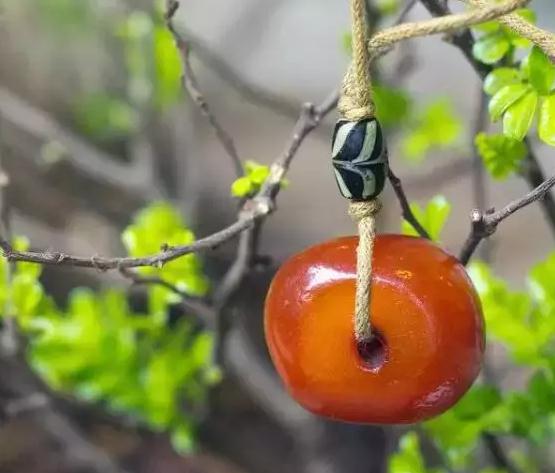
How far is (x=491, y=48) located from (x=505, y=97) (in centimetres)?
4

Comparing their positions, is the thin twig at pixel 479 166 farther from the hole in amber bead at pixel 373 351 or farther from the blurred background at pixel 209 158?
the hole in amber bead at pixel 373 351

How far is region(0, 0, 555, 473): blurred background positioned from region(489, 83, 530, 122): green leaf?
9.0 inches

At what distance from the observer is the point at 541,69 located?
16.5 inches

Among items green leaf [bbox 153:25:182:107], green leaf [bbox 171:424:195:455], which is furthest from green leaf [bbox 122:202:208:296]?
green leaf [bbox 153:25:182:107]

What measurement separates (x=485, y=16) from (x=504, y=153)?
15 cm

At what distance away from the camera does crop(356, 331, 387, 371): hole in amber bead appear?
39 centimetres

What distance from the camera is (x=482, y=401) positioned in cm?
56

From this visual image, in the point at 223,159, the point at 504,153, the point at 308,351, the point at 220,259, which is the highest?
the point at 223,159

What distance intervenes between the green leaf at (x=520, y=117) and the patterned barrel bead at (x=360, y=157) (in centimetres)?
7

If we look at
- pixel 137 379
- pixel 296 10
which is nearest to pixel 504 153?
pixel 137 379

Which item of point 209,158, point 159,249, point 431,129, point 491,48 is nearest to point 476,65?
point 491,48

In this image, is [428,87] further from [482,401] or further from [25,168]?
[482,401]

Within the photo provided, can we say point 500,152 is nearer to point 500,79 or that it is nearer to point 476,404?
point 500,79

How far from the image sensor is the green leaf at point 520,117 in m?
0.42
